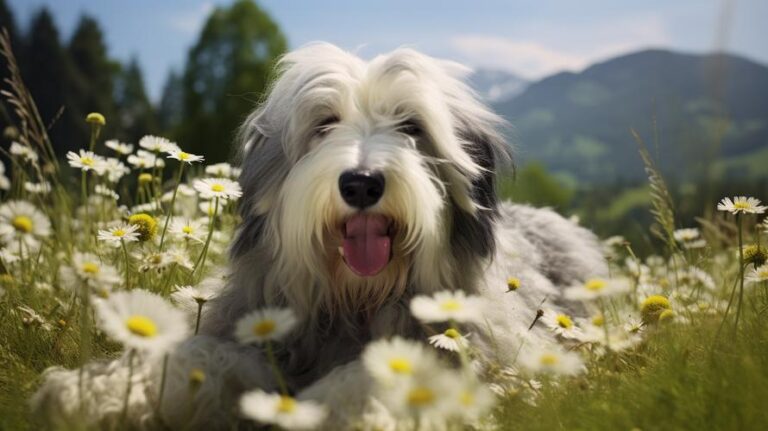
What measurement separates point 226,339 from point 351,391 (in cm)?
85

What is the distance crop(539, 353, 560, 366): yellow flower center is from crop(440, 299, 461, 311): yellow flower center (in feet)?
1.02

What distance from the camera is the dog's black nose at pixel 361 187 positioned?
9.41ft

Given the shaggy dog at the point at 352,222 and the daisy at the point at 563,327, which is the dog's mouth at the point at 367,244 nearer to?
the shaggy dog at the point at 352,222

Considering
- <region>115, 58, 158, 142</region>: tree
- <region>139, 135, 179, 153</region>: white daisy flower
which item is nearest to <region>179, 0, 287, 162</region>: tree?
<region>115, 58, 158, 142</region>: tree

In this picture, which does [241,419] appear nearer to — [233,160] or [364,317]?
[364,317]

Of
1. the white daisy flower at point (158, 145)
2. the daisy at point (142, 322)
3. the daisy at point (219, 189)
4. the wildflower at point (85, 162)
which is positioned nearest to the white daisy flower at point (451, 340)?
the daisy at point (142, 322)

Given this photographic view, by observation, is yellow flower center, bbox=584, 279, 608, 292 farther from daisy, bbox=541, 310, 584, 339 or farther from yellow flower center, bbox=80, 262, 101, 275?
yellow flower center, bbox=80, 262, 101, 275

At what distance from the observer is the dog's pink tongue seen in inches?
120

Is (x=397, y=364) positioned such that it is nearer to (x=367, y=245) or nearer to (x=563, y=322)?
(x=367, y=245)

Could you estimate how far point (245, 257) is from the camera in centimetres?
345

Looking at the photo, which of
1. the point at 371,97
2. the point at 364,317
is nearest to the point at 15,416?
the point at 364,317

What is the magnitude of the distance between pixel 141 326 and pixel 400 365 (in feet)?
2.33

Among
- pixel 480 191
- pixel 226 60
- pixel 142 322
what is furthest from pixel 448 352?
pixel 226 60

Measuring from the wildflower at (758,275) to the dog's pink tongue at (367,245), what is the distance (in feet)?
5.16
